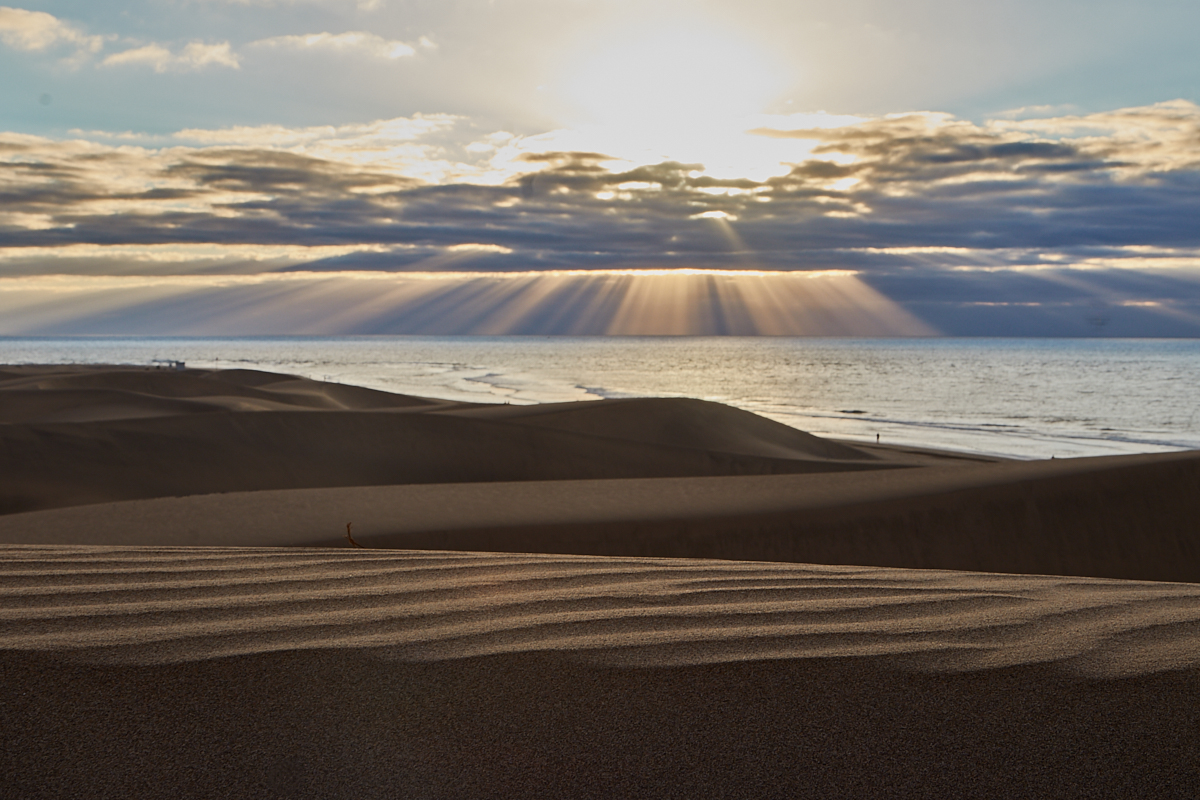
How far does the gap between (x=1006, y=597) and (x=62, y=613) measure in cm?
343

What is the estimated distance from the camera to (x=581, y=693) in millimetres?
2379

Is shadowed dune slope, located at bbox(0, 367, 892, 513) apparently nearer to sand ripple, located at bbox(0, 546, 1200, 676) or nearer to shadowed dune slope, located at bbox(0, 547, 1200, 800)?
sand ripple, located at bbox(0, 546, 1200, 676)

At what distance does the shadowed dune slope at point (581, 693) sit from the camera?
2035 millimetres

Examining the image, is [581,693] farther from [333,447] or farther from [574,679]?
[333,447]

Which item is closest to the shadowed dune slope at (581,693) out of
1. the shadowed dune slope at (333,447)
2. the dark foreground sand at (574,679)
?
the dark foreground sand at (574,679)

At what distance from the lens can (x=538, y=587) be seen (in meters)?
3.46

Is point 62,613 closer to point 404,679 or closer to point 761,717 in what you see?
point 404,679

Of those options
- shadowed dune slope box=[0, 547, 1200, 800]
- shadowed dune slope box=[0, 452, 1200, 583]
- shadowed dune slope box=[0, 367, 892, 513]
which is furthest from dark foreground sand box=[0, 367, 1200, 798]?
shadowed dune slope box=[0, 367, 892, 513]

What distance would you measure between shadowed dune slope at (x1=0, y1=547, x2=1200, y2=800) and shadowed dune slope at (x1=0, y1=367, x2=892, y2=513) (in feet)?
28.5

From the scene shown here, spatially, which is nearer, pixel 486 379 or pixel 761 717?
pixel 761 717

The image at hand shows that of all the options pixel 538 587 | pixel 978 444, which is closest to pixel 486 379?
pixel 978 444

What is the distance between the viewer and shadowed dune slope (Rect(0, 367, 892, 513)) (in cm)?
1116

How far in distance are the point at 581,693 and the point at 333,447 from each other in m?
11.6

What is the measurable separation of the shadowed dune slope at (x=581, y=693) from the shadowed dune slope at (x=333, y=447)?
870cm
